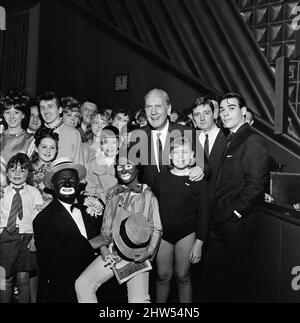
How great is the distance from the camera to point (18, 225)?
2.15m

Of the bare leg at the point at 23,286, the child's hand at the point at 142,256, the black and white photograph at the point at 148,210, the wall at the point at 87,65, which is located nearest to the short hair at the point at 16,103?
the black and white photograph at the point at 148,210

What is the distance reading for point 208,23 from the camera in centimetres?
305

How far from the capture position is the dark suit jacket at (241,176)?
6.82 ft

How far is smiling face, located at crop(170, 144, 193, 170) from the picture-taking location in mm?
2068

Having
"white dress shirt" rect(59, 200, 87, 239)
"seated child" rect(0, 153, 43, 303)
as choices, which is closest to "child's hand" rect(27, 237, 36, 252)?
"seated child" rect(0, 153, 43, 303)

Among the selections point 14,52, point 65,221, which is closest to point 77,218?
point 65,221

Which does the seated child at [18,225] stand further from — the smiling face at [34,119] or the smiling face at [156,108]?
the smiling face at [156,108]

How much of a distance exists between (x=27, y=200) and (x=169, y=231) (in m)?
0.77

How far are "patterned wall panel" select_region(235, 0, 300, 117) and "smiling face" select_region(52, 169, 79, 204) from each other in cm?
166

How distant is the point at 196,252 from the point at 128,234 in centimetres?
37

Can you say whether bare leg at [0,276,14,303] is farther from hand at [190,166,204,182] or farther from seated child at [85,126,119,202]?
hand at [190,166,204,182]

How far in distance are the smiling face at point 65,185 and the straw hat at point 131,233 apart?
26 cm
